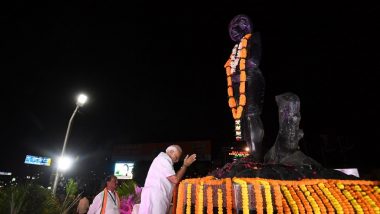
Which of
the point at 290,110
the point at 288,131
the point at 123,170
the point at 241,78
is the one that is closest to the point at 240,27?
the point at 241,78

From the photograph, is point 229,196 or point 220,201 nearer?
point 229,196

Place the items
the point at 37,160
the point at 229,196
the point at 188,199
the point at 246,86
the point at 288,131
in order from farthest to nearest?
the point at 37,160 < the point at 246,86 < the point at 288,131 < the point at 188,199 < the point at 229,196

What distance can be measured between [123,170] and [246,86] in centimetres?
2383

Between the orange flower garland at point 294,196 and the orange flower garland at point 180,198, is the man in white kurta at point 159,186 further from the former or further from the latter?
the orange flower garland at point 294,196

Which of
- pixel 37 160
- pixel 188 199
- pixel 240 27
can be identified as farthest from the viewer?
pixel 37 160

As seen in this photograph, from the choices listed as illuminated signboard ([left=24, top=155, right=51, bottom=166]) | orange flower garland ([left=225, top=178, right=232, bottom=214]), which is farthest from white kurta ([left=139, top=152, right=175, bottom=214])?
illuminated signboard ([left=24, top=155, right=51, bottom=166])

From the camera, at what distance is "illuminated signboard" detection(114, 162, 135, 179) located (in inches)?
1105

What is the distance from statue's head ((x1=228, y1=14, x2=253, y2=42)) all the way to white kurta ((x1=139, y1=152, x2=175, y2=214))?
A: 462 cm

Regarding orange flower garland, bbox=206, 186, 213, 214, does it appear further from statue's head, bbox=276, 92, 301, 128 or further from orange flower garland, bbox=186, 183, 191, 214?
statue's head, bbox=276, 92, 301, 128

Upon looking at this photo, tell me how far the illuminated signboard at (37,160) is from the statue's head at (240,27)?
50369 mm

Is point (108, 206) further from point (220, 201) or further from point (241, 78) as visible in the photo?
point (241, 78)

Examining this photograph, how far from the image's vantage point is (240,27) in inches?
318

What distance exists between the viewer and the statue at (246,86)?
6938 millimetres

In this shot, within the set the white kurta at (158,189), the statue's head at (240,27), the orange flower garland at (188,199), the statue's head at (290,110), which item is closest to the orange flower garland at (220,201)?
the orange flower garland at (188,199)
